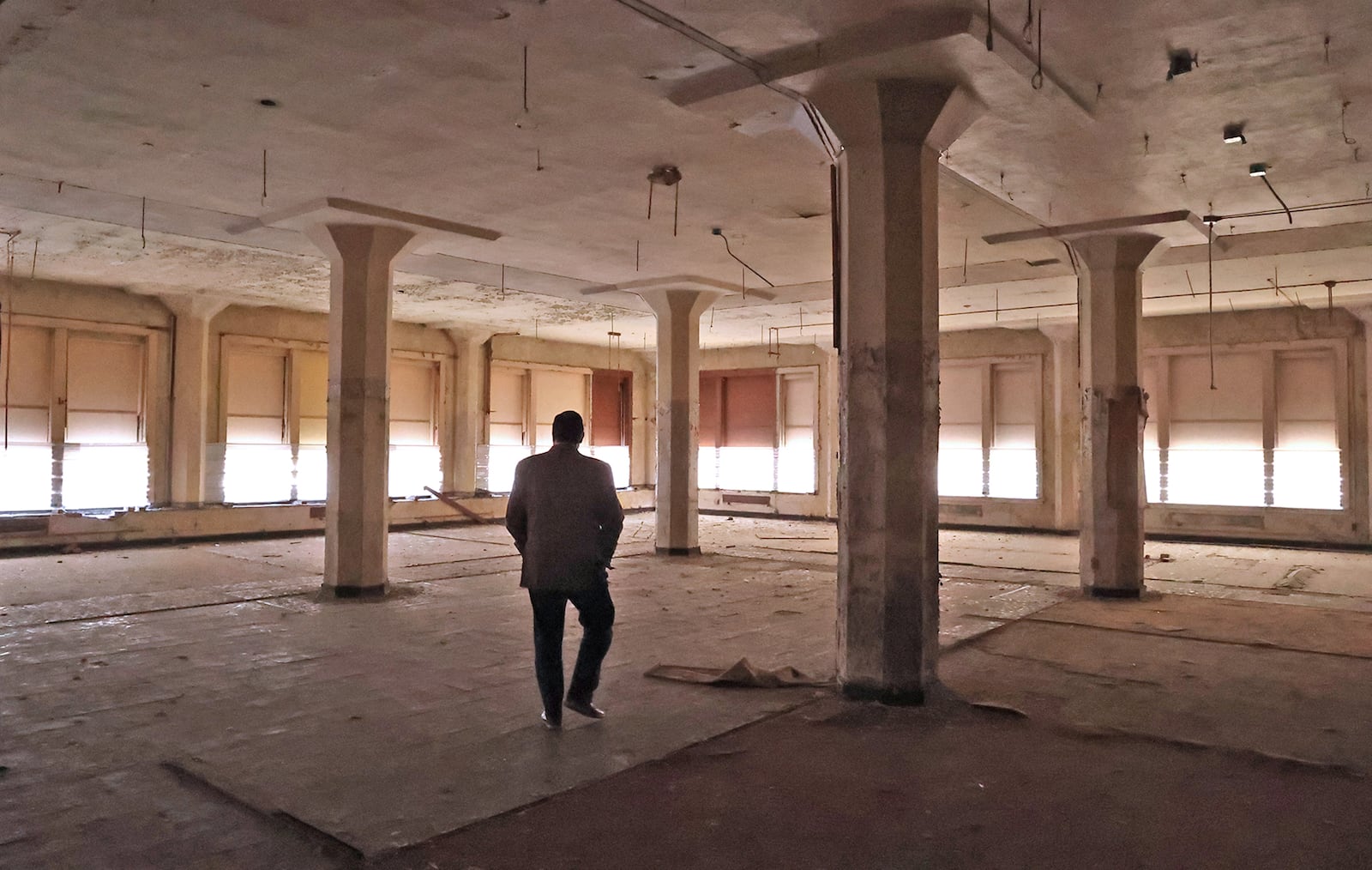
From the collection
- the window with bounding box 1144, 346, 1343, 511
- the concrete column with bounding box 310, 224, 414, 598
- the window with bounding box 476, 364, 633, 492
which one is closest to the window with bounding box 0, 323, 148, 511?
the window with bounding box 476, 364, 633, 492

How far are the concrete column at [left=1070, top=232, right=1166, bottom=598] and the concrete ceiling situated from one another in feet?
2.00

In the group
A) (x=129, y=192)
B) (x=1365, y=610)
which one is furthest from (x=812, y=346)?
(x=129, y=192)

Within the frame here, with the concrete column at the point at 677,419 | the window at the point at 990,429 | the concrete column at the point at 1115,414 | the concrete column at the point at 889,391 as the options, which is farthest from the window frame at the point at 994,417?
the concrete column at the point at 889,391

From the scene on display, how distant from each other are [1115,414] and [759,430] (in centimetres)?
1202

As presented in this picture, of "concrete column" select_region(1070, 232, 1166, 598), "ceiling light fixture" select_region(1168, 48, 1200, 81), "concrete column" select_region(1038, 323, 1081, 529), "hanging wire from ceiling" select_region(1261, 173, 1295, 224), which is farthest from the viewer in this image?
"concrete column" select_region(1038, 323, 1081, 529)

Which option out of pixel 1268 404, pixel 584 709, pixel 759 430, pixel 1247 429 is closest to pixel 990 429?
pixel 1247 429

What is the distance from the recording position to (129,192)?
28.6 feet

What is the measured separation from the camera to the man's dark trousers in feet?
15.4

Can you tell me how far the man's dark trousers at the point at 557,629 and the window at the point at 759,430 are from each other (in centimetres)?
1519

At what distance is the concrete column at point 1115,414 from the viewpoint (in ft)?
31.1

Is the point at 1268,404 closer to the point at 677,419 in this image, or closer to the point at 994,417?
the point at 994,417

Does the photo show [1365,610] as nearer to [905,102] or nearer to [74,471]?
[905,102]

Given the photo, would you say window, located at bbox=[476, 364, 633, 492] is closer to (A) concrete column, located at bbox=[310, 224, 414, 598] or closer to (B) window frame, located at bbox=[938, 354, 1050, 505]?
(B) window frame, located at bbox=[938, 354, 1050, 505]

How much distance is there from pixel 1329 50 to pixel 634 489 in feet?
57.9
